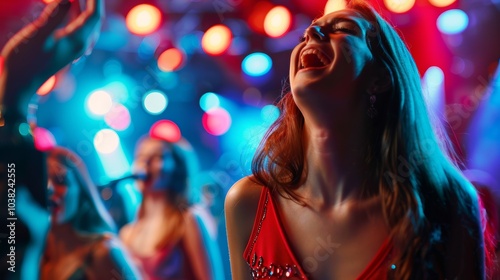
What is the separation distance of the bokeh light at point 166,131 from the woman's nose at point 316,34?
1.82 metres

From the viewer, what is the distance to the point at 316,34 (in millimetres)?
1002

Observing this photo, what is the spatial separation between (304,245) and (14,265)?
1.86m

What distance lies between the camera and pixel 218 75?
281 centimetres

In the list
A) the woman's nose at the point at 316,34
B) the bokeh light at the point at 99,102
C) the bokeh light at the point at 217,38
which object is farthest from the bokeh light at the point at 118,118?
the woman's nose at the point at 316,34

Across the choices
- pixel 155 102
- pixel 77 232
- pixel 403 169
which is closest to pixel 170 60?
pixel 155 102

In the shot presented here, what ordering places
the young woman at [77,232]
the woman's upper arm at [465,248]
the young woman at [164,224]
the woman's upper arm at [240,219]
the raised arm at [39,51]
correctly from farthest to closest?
the young woman at [164,224], the young woman at [77,232], the raised arm at [39,51], the woman's upper arm at [240,219], the woman's upper arm at [465,248]

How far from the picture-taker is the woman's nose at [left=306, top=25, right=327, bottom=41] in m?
1.00

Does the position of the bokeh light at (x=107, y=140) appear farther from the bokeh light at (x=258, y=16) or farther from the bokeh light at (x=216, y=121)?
the bokeh light at (x=258, y=16)

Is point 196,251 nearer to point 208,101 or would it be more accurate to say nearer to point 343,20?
point 208,101

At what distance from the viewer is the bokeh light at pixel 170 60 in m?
2.75

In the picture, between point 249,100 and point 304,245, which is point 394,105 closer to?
point 304,245

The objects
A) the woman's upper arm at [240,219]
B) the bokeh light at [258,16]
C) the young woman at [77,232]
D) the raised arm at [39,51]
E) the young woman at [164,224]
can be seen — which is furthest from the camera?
the bokeh light at [258,16]

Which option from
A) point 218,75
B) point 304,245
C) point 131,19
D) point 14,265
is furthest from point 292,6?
point 304,245

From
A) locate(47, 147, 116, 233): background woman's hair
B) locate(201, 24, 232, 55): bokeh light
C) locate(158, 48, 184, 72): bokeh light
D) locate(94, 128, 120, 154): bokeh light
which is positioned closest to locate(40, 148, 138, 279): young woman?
locate(47, 147, 116, 233): background woman's hair
